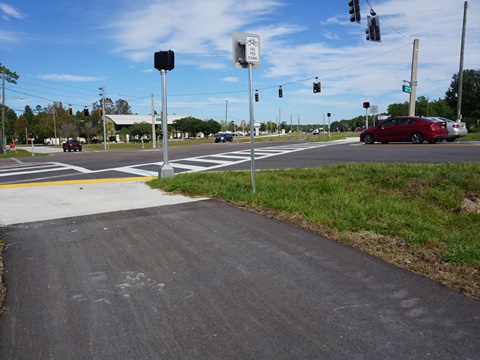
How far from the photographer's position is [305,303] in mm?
3281

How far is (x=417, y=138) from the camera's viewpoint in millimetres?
20453

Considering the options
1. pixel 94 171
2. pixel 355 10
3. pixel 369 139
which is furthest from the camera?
pixel 369 139

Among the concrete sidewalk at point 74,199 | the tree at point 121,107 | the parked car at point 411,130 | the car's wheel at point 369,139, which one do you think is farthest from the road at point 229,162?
the tree at point 121,107

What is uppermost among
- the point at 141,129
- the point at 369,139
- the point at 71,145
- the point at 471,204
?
the point at 141,129

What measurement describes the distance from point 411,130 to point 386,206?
→ 16.2m

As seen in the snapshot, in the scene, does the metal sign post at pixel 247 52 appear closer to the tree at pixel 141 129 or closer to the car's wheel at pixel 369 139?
the car's wheel at pixel 369 139

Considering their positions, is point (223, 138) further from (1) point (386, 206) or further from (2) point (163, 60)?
(1) point (386, 206)

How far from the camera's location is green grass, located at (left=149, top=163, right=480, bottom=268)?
5008mm

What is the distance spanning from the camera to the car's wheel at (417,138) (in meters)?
20.3

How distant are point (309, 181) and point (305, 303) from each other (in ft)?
17.6

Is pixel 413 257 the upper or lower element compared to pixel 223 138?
lower

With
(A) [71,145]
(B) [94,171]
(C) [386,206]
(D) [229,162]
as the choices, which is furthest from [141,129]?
(C) [386,206]

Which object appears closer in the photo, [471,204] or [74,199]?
[471,204]

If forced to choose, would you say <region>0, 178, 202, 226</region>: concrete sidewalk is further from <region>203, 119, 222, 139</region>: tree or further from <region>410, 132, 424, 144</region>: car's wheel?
<region>203, 119, 222, 139</region>: tree
